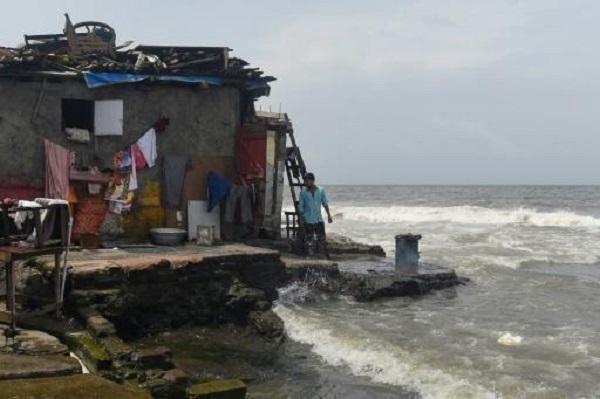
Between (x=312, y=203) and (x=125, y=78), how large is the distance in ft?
16.5

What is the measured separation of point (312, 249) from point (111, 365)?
8828 millimetres

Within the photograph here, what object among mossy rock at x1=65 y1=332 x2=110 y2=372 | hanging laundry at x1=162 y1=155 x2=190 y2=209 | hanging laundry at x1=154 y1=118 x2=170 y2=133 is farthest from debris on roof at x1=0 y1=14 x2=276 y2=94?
mossy rock at x1=65 y1=332 x2=110 y2=372

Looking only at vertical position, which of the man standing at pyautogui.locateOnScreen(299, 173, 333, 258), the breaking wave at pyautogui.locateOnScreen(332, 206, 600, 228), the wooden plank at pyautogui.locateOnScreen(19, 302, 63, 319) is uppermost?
the man standing at pyautogui.locateOnScreen(299, 173, 333, 258)

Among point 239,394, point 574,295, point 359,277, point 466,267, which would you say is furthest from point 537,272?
point 239,394

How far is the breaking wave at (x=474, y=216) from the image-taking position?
127 ft

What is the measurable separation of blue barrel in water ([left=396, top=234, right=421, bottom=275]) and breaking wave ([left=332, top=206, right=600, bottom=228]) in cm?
2575

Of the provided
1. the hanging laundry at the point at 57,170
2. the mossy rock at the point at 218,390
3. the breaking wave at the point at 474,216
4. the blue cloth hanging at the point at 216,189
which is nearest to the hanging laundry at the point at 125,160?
the hanging laundry at the point at 57,170

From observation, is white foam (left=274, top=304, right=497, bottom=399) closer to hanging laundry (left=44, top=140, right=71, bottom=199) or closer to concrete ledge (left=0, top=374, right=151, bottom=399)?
concrete ledge (left=0, top=374, right=151, bottom=399)

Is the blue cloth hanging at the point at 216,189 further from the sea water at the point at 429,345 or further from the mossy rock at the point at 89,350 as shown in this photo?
the mossy rock at the point at 89,350

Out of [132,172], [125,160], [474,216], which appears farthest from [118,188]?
[474,216]

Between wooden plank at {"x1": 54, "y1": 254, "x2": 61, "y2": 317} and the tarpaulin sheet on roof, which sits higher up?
the tarpaulin sheet on roof

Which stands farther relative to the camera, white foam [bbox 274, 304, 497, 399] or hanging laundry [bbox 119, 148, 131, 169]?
hanging laundry [bbox 119, 148, 131, 169]

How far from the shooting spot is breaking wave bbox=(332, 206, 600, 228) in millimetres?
38844

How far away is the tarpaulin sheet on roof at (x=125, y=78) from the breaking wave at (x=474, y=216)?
29.7 m
